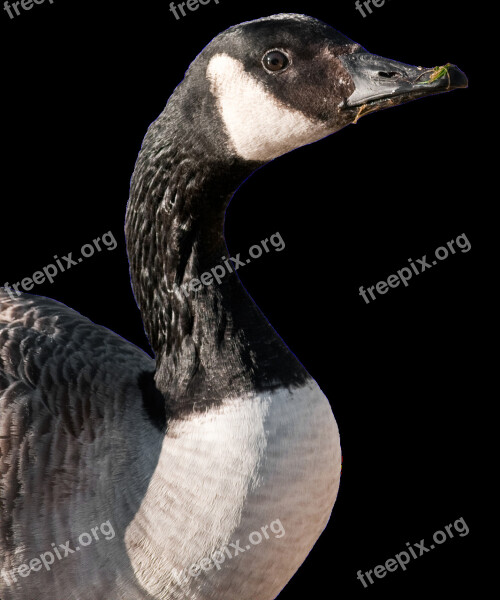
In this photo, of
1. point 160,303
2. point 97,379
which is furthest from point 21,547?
point 160,303

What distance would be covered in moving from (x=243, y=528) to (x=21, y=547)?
2.99 ft

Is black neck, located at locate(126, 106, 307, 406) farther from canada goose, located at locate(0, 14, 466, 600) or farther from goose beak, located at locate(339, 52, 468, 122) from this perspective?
goose beak, located at locate(339, 52, 468, 122)

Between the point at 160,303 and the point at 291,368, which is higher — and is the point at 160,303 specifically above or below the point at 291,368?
above

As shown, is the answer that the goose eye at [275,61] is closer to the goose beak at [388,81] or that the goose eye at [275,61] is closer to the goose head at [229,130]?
the goose head at [229,130]

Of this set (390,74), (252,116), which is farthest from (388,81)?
(252,116)

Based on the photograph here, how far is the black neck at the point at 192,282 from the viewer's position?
11.5 ft

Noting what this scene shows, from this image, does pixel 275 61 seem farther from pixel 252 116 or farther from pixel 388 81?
pixel 388 81

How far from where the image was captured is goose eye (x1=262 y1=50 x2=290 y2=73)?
3318 mm

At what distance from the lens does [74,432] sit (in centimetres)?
360

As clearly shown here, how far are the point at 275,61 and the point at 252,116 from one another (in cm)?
23

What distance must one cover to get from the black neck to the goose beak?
21.0 inches

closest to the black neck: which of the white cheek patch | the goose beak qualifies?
the white cheek patch

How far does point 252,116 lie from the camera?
3.33 metres

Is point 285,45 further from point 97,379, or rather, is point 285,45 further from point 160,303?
point 97,379
